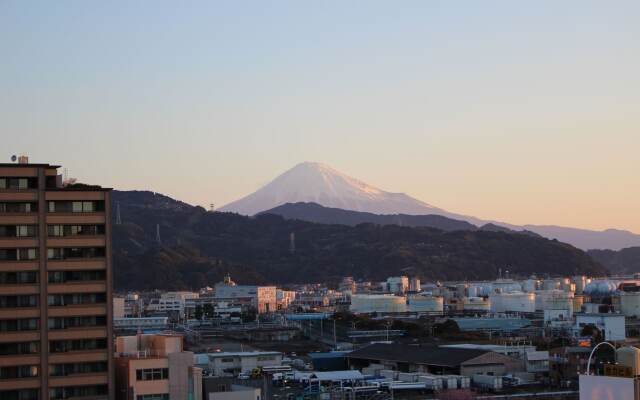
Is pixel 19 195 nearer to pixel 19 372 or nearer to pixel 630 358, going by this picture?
pixel 19 372

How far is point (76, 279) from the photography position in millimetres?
18906

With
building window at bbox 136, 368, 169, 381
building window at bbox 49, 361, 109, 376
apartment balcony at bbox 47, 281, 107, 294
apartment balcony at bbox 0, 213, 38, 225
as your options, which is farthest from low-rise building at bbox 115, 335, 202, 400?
apartment balcony at bbox 0, 213, 38, 225

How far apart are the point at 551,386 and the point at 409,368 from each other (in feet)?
18.0

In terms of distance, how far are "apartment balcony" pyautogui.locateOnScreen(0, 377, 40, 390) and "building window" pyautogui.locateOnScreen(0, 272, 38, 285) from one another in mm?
1552

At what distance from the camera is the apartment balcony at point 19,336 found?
59.9ft

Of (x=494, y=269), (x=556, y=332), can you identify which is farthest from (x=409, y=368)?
(x=494, y=269)

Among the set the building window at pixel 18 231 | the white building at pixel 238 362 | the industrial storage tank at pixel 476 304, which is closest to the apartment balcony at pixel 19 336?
the building window at pixel 18 231

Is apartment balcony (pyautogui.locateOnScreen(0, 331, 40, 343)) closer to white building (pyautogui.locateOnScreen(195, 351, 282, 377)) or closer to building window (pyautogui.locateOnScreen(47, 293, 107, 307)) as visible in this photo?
building window (pyautogui.locateOnScreen(47, 293, 107, 307))

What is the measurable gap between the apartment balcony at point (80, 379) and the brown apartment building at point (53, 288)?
2 centimetres

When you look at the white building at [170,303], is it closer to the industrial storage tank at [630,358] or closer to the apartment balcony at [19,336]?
the apartment balcony at [19,336]

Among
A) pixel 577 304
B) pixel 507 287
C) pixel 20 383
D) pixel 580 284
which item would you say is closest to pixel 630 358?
pixel 20 383

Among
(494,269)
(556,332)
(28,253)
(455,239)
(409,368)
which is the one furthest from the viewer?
(455,239)

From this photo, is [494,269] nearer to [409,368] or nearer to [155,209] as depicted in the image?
[155,209]

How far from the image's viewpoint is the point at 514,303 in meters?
80.9
